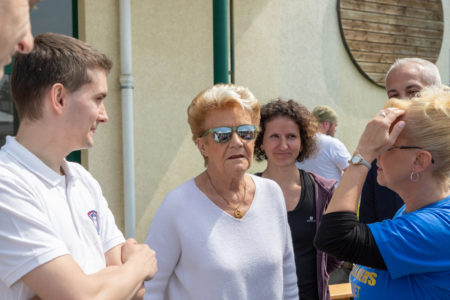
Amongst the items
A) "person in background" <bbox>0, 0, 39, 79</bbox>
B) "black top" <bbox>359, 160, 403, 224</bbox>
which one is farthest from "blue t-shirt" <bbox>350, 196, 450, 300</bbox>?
"person in background" <bbox>0, 0, 39, 79</bbox>

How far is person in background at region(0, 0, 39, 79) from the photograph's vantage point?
0.89 metres

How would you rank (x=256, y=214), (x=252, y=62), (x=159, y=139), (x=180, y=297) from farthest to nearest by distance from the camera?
(x=252, y=62) < (x=159, y=139) < (x=256, y=214) < (x=180, y=297)

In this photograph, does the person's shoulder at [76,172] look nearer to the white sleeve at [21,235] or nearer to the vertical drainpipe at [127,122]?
the white sleeve at [21,235]

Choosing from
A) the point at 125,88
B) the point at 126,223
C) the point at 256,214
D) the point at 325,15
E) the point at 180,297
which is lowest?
the point at 126,223

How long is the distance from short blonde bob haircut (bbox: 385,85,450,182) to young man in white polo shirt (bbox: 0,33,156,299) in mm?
1078

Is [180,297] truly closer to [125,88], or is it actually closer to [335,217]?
[335,217]

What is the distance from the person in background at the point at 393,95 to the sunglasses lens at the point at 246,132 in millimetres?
674

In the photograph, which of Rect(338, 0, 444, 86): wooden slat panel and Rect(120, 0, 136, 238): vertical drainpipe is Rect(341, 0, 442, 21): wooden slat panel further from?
Rect(120, 0, 136, 238): vertical drainpipe

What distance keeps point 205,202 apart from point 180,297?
1.42ft

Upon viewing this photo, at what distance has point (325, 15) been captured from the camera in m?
7.25

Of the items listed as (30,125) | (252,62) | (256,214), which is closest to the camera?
(30,125)

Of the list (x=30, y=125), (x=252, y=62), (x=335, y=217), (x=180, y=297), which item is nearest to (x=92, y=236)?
(x=30, y=125)

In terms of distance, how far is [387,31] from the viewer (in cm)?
783

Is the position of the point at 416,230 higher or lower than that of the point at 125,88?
lower
